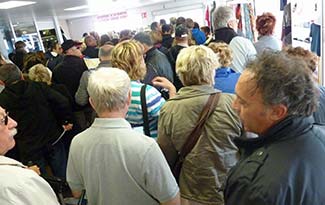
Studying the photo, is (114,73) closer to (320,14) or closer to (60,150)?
(320,14)

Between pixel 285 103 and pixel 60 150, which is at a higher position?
pixel 285 103

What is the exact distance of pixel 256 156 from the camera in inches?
35.6

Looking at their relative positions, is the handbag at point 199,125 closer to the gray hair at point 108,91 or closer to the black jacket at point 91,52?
the gray hair at point 108,91

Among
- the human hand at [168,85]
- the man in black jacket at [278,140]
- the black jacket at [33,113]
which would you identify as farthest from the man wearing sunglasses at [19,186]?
the black jacket at [33,113]

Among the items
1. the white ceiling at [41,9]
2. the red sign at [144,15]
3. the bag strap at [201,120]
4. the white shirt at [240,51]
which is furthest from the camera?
the red sign at [144,15]

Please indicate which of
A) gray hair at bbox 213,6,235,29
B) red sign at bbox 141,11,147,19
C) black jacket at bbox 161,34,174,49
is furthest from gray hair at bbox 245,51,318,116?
red sign at bbox 141,11,147,19

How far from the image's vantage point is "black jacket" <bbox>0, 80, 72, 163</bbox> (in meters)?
2.38

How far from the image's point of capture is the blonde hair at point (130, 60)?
6.34ft

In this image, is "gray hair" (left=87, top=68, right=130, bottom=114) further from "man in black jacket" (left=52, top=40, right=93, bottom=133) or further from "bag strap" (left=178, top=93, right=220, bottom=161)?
"man in black jacket" (left=52, top=40, right=93, bottom=133)

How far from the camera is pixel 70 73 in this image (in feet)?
10.4

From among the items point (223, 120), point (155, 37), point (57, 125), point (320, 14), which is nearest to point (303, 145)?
point (223, 120)

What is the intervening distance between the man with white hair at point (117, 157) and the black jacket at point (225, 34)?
1946mm

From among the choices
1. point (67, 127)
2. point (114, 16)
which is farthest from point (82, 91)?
point (114, 16)

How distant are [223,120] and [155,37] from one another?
2.55 m
